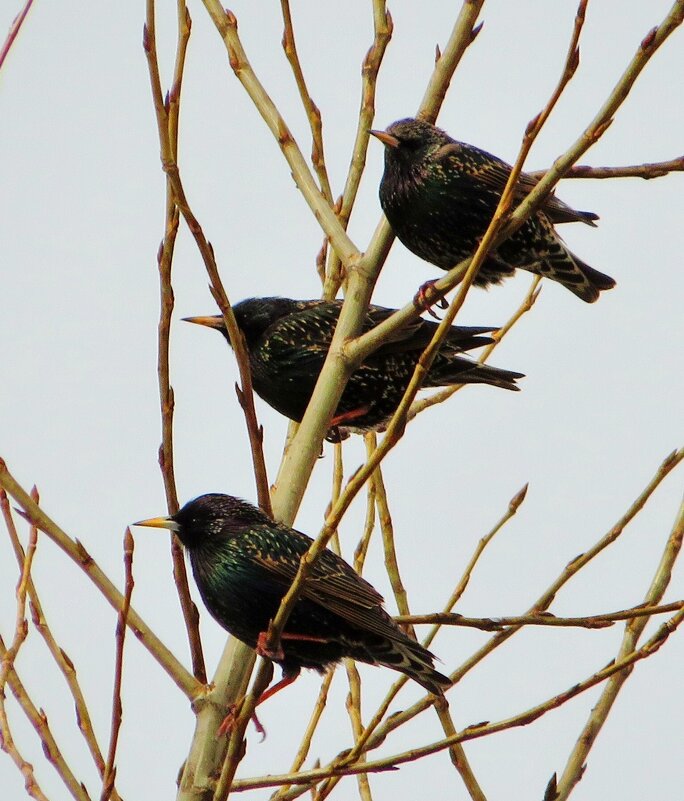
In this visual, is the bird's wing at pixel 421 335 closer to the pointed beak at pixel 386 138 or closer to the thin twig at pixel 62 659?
the pointed beak at pixel 386 138

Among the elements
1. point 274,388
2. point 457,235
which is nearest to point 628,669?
point 457,235

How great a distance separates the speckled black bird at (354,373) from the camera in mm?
4633

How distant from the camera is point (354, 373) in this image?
4574mm

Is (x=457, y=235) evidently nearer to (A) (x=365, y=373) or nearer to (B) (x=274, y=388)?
(A) (x=365, y=373)

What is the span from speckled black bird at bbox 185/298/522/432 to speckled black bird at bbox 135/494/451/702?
107 cm

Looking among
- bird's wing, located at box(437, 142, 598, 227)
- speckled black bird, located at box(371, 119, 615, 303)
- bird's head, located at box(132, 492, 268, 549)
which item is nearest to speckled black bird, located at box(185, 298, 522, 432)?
speckled black bird, located at box(371, 119, 615, 303)

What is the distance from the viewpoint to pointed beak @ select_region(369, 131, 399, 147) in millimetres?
4125

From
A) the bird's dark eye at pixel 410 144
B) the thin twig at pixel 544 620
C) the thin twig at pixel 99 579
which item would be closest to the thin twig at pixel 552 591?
the thin twig at pixel 544 620

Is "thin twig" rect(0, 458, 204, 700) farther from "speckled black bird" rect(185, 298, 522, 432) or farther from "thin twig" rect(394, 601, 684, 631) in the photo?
"speckled black bird" rect(185, 298, 522, 432)

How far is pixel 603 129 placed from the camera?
8.13 feet

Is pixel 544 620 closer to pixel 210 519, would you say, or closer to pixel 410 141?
pixel 210 519

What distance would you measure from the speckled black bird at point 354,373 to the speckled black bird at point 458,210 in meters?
0.34

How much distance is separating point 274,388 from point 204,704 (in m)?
2.03

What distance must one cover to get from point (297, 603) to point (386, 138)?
5.59ft
